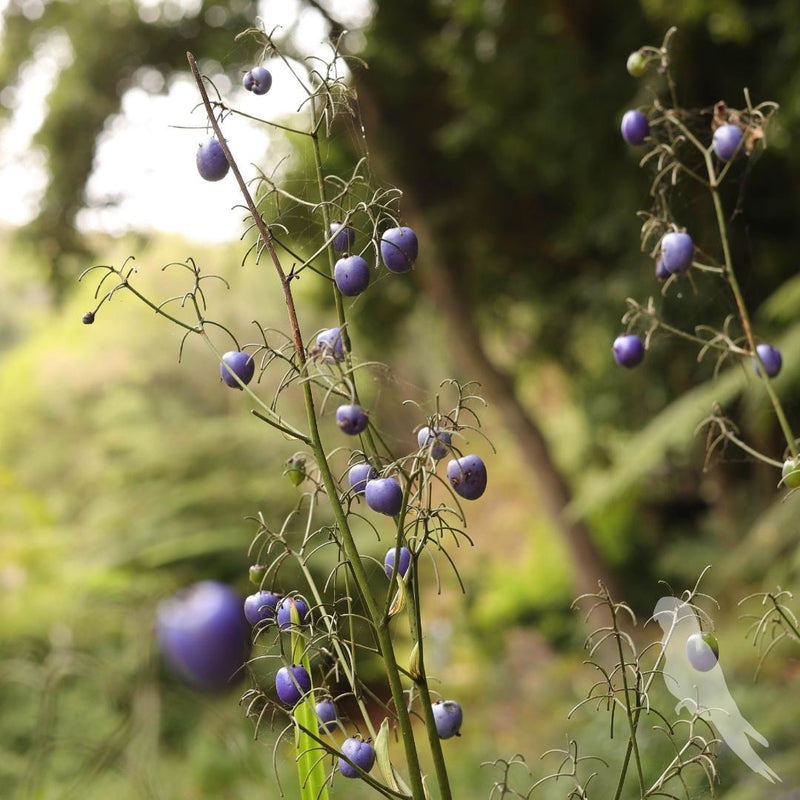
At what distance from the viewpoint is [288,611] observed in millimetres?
413

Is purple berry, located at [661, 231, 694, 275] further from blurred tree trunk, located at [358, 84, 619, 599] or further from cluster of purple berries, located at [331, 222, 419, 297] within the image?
blurred tree trunk, located at [358, 84, 619, 599]

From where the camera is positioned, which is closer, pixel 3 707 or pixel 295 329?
pixel 295 329

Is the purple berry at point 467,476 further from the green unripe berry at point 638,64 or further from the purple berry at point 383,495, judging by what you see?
the green unripe berry at point 638,64

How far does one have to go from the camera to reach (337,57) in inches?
17.0

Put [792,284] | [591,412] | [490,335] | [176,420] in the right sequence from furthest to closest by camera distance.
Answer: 1. [176,420]
2. [490,335]
3. [591,412]
4. [792,284]

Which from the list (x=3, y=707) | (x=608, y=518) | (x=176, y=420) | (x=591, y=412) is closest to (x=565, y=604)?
(x=608, y=518)

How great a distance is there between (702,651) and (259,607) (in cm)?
19

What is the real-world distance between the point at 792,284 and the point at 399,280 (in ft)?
6.35

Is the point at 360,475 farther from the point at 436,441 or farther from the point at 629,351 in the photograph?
the point at 629,351

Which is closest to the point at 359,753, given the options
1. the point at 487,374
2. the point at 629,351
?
the point at 629,351

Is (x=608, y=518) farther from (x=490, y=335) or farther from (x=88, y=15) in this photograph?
(x=88, y=15)

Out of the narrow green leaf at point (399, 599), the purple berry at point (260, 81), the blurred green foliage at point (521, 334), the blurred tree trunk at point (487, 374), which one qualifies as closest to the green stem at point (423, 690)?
the narrow green leaf at point (399, 599)

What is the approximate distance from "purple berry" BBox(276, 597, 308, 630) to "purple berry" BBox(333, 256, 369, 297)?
0.14 m

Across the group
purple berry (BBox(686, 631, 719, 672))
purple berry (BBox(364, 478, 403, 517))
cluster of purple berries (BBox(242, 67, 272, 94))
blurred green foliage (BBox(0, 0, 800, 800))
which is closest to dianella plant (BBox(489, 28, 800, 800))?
purple berry (BBox(686, 631, 719, 672))
